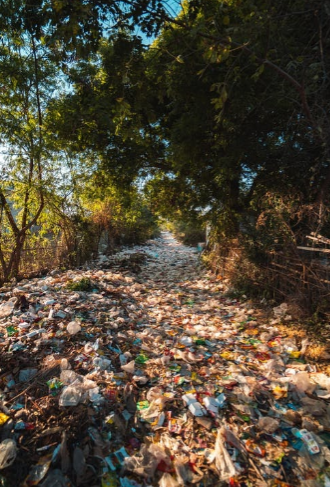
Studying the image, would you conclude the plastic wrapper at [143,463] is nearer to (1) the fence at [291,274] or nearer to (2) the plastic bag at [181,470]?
(2) the plastic bag at [181,470]

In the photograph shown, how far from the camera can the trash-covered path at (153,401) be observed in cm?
148

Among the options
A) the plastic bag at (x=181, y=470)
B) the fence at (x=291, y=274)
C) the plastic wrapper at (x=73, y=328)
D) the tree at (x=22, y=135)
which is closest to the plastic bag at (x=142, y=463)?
the plastic bag at (x=181, y=470)

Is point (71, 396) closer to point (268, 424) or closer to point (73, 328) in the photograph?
point (73, 328)

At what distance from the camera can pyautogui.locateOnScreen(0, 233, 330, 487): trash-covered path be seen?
1479 millimetres

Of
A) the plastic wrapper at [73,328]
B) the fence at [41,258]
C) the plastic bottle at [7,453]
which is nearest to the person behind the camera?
the plastic bottle at [7,453]

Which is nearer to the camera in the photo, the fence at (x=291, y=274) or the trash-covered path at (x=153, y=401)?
the trash-covered path at (x=153, y=401)

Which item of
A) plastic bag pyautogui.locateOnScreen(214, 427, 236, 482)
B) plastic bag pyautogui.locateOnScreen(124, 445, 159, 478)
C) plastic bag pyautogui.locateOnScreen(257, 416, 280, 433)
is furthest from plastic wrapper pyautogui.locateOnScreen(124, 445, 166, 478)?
plastic bag pyautogui.locateOnScreen(257, 416, 280, 433)

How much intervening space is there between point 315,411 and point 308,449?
1.07 ft

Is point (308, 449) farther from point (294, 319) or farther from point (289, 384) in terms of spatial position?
point (294, 319)

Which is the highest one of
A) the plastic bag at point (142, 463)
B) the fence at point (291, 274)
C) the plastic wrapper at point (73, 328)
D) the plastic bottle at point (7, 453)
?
the fence at point (291, 274)

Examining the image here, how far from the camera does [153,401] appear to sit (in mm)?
1988

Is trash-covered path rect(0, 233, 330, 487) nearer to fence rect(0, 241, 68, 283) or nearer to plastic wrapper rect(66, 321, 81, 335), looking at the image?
plastic wrapper rect(66, 321, 81, 335)

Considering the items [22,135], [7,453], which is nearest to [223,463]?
[7,453]

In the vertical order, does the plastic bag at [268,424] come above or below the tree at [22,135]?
below
